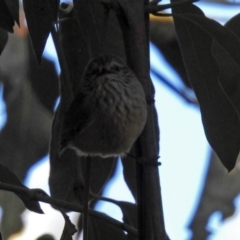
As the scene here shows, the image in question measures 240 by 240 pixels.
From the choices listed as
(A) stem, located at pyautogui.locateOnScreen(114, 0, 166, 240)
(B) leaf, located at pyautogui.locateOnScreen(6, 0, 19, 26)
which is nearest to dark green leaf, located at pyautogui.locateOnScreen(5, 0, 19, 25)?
(B) leaf, located at pyautogui.locateOnScreen(6, 0, 19, 26)

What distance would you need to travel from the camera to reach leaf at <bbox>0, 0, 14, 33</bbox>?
1.12m

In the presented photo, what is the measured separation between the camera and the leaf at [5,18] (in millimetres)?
1120

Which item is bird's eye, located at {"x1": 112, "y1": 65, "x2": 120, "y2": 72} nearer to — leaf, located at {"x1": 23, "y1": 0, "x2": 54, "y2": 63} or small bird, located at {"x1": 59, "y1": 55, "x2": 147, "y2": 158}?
small bird, located at {"x1": 59, "y1": 55, "x2": 147, "y2": 158}

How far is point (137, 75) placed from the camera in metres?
0.92

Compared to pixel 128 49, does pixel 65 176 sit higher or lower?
lower

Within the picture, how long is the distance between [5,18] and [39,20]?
57mm

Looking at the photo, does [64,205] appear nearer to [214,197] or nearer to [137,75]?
[137,75]

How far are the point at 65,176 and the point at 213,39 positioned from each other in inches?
16.9

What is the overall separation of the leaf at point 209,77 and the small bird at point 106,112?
0.50 feet

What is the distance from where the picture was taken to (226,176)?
2090 millimetres

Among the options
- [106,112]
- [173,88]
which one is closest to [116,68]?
[106,112]

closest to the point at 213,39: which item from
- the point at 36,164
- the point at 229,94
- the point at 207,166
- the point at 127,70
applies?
the point at 229,94

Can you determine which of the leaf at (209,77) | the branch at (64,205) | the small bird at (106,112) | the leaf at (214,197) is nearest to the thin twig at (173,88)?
the leaf at (214,197)

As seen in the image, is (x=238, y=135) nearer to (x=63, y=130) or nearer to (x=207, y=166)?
(x=63, y=130)
